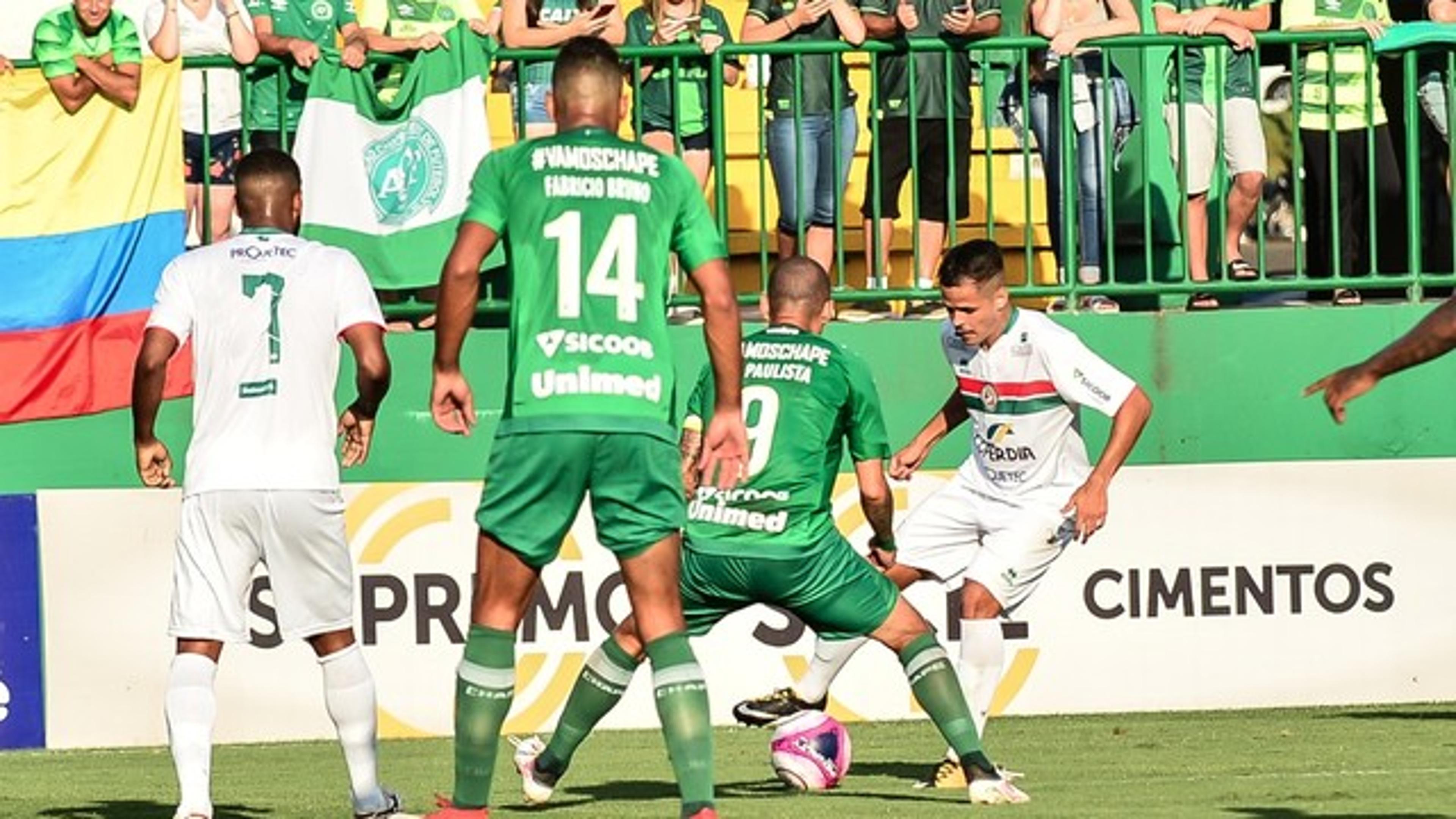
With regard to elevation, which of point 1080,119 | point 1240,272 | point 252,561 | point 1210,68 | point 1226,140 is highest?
point 1210,68

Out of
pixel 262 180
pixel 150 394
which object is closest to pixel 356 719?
pixel 150 394

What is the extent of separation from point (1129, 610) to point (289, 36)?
4.71 m

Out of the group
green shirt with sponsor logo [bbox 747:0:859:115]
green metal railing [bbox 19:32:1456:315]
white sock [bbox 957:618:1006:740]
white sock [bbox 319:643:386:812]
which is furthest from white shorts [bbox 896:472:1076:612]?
green shirt with sponsor logo [bbox 747:0:859:115]

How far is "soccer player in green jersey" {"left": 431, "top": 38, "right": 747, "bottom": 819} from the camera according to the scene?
8.44 m

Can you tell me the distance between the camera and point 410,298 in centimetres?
1447

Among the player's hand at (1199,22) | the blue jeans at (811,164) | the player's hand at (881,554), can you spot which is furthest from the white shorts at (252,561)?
the player's hand at (1199,22)

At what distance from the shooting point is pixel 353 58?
46.4ft

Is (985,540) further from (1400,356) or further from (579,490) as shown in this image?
(1400,356)

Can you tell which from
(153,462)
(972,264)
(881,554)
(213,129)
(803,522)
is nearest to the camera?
(153,462)

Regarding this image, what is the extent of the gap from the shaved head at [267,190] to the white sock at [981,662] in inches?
122

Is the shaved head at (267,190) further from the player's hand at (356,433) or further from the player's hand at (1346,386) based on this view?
the player's hand at (1346,386)

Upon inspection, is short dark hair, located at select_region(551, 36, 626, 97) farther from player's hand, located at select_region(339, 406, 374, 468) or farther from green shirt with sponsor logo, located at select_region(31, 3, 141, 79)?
green shirt with sponsor logo, located at select_region(31, 3, 141, 79)

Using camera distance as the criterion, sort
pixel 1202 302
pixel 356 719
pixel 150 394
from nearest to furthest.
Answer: pixel 150 394 < pixel 356 719 < pixel 1202 302

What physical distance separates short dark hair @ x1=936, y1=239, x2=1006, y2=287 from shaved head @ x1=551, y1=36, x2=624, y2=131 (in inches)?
109
